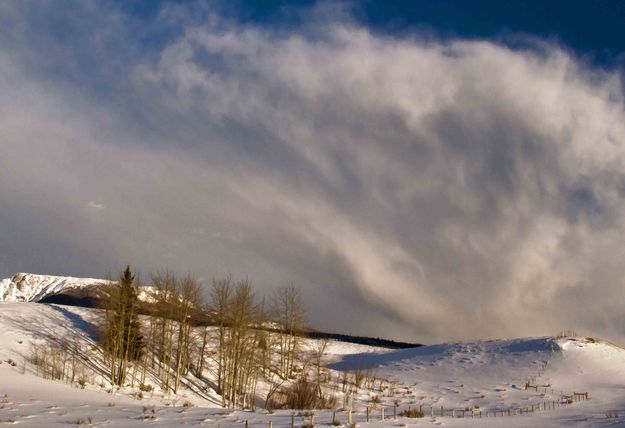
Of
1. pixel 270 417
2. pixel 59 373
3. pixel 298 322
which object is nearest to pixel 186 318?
pixel 59 373

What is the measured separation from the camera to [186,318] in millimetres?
53938

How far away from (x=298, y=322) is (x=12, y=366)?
35.6 metres

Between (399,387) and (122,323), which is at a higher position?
(122,323)

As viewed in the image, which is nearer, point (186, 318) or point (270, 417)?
point (270, 417)

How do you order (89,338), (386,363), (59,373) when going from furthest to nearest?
(386,363) < (89,338) < (59,373)

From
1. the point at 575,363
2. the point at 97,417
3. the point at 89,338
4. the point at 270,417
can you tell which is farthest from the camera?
the point at 575,363

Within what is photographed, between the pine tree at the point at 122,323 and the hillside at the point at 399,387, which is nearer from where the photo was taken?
the hillside at the point at 399,387

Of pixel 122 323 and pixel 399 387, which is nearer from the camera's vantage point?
pixel 122 323

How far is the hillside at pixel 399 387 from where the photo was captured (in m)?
29.0

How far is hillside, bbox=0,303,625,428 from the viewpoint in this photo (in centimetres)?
2900

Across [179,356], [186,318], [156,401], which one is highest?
[186,318]

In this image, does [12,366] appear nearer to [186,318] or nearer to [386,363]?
[186,318]

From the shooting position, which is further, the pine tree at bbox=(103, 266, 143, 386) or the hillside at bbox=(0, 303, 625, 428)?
the pine tree at bbox=(103, 266, 143, 386)

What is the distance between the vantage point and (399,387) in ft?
207
